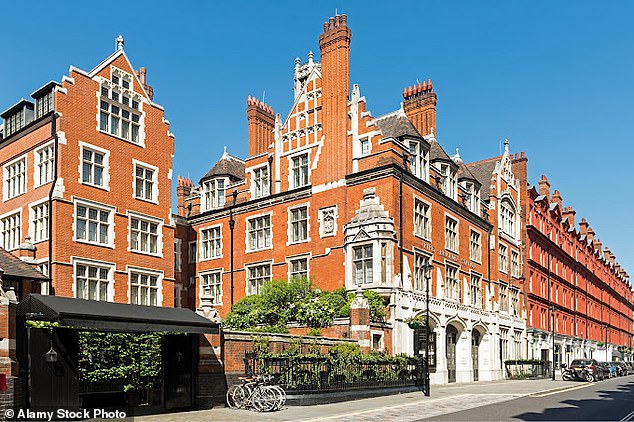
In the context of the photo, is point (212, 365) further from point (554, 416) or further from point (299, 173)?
point (299, 173)

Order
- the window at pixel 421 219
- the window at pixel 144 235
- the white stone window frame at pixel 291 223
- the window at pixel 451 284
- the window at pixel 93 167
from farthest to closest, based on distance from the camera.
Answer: the window at pixel 451 284 < the white stone window frame at pixel 291 223 < the window at pixel 421 219 < the window at pixel 144 235 < the window at pixel 93 167

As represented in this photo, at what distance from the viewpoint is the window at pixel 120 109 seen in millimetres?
32812

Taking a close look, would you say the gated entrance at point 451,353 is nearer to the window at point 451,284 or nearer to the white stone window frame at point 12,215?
the window at point 451,284

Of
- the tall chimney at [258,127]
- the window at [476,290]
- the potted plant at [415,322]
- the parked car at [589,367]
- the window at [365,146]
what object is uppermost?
the tall chimney at [258,127]

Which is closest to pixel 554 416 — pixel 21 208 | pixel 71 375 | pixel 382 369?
pixel 382 369

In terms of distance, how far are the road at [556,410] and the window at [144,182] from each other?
20351mm

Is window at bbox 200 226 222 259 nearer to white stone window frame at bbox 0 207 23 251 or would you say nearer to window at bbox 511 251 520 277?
white stone window frame at bbox 0 207 23 251

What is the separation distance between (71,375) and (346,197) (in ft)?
71.9

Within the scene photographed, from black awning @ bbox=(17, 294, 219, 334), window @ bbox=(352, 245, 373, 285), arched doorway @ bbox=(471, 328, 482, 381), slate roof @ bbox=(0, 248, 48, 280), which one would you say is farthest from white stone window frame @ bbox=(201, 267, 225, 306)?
black awning @ bbox=(17, 294, 219, 334)

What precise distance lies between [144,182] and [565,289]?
174ft

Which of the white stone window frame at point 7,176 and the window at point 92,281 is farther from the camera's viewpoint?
the white stone window frame at point 7,176

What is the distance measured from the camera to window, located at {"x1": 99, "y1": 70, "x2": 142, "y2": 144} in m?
32.8

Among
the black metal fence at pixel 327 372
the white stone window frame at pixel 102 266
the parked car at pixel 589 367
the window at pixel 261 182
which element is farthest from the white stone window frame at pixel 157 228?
the parked car at pixel 589 367

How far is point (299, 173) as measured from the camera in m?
41.1
